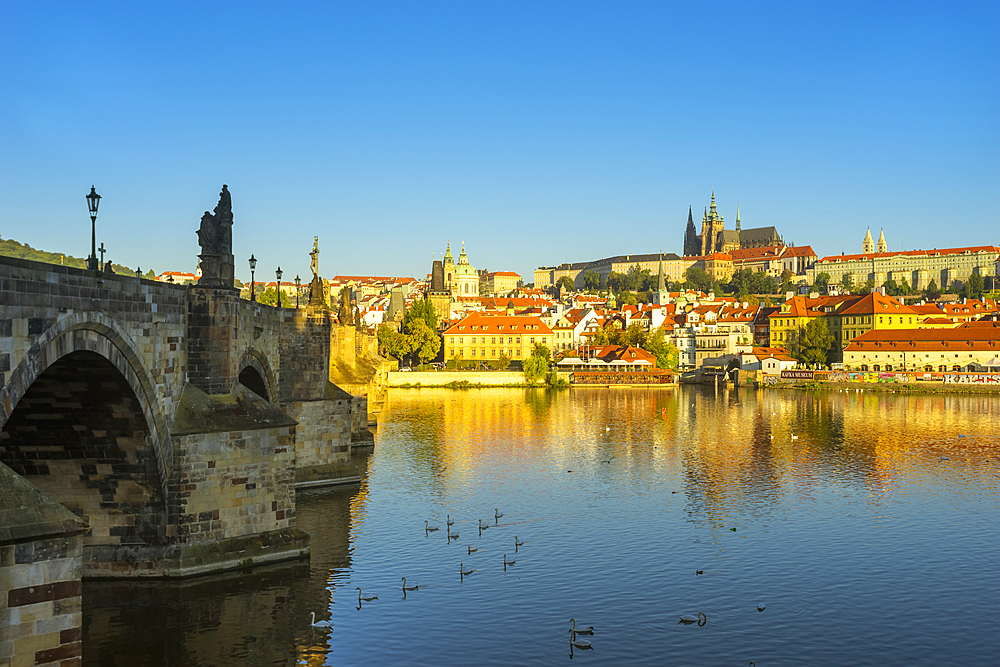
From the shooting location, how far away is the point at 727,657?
2034 cm

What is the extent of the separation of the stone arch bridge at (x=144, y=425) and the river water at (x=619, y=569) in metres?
0.99

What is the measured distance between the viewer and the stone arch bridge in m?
17.8

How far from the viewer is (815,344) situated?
126750 mm

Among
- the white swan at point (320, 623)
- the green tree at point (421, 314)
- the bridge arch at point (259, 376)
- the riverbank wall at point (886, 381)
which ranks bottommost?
the white swan at point (320, 623)

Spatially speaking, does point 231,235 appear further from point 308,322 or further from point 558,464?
point 558,464

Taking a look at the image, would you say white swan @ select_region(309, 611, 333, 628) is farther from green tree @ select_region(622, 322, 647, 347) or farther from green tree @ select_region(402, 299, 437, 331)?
green tree @ select_region(622, 322, 647, 347)

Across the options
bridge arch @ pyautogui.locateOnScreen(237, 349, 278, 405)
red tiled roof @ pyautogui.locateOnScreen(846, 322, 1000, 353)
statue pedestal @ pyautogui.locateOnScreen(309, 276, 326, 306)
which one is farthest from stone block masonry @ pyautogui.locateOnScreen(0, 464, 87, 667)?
red tiled roof @ pyautogui.locateOnScreen(846, 322, 1000, 353)

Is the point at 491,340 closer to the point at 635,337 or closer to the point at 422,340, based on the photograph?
the point at 422,340

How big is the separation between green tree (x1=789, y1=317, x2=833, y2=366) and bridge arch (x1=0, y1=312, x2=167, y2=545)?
376 feet

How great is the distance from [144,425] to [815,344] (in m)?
116

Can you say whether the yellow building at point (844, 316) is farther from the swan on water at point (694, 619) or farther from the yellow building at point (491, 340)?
the swan on water at point (694, 619)

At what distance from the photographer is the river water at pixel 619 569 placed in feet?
67.7

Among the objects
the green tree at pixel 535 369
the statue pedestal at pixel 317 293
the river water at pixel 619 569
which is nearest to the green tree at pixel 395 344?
the green tree at pixel 535 369

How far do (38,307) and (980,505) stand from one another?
34.0m
